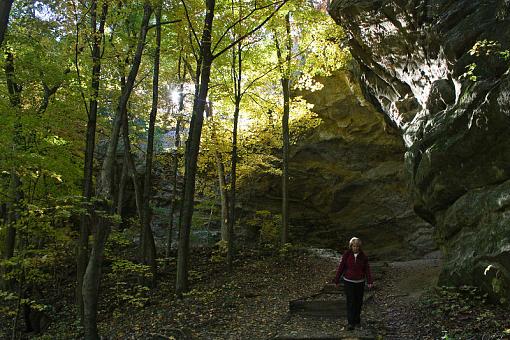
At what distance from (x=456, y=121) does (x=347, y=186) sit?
1244 centimetres

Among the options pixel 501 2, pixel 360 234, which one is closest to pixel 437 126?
pixel 501 2

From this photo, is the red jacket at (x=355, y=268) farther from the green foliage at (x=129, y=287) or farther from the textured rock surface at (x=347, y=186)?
the textured rock surface at (x=347, y=186)

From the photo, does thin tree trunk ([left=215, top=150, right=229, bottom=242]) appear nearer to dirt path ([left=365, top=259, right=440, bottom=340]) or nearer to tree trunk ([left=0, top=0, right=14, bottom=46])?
dirt path ([left=365, top=259, right=440, bottom=340])

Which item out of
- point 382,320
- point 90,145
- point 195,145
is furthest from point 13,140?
point 382,320

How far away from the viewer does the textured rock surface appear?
19.7 meters

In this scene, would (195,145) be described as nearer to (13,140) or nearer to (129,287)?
(13,140)

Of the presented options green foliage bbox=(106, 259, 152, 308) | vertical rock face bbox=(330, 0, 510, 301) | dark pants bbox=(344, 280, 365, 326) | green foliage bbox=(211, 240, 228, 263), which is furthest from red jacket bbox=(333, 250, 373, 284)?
green foliage bbox=(211, 240, 228, 263)

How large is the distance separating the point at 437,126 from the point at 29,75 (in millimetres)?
11414

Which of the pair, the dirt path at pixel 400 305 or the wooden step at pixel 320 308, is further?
the wooden step at pixel 320 308

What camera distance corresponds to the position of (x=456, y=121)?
28.2 ft

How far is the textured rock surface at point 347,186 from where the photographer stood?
19.7 m

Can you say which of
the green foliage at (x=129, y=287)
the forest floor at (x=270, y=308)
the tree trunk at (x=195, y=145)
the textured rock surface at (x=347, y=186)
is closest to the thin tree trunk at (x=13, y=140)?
the forest floor at (x=270, y=308)

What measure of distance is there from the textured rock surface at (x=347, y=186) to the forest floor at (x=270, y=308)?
605 cm

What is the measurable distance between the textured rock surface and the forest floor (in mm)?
6048
